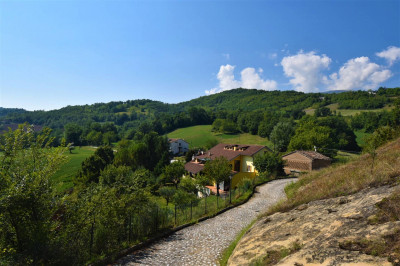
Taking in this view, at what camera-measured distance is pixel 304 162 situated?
39062 millimetres

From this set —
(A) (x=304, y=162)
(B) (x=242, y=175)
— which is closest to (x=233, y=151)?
(B) (x=242, y=175)

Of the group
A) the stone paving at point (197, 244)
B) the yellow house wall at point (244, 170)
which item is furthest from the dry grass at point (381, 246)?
the yellow house wall at point (244, 170)

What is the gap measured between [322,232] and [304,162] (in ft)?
118

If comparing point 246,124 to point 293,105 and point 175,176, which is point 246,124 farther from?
point 175,176

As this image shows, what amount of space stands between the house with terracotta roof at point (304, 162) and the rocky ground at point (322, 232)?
1247 inches

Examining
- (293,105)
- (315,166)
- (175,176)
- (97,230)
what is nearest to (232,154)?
(175,176)

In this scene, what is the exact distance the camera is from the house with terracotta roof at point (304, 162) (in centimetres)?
3841

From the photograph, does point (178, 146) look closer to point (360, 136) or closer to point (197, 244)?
point (360, 136)

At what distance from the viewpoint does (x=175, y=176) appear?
42500 mm

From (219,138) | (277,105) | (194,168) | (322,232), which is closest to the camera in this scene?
(322,232)

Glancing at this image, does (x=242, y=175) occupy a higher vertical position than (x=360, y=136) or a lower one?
lower

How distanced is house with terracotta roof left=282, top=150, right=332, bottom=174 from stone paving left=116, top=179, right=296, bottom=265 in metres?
26.3

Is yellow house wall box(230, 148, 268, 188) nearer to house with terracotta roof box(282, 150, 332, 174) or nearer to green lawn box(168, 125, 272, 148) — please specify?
house with terracotta roof box(282, 150, 332, 174)

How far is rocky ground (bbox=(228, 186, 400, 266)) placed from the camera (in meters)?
5.25
